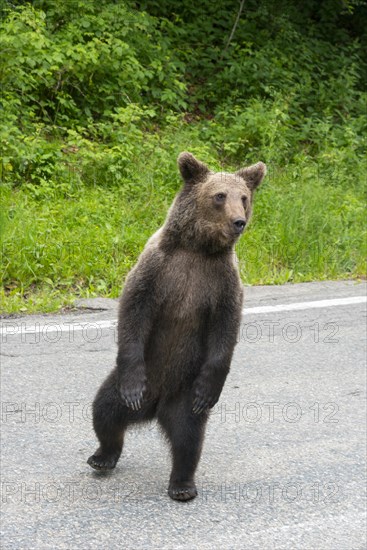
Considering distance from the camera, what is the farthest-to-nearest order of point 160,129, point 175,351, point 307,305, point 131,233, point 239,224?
point 160,129, point 131,233, point 307,305, point 175,351, point 239,224

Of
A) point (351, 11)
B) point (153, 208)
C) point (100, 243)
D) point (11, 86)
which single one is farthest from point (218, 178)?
point (351, 11)

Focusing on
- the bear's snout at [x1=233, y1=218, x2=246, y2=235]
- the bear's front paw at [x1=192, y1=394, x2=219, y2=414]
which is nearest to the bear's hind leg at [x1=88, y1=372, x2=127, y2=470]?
the bear's front paw at [x1=192, y1=394, x2=219, y2=414]

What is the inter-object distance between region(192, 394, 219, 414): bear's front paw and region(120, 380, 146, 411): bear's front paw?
0.23 metres

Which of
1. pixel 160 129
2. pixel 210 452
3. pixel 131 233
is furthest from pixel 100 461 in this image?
pixel 160 129

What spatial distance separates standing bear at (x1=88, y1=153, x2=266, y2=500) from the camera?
158 inches

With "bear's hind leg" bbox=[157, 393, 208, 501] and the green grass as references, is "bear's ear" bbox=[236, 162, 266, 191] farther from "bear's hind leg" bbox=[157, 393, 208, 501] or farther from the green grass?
the green grass

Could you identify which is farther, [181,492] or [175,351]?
[181,492]

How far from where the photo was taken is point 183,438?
416 cm

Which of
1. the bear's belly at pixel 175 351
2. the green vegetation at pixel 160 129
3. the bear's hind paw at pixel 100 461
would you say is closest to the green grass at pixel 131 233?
the green vegetation at pixel 160 129

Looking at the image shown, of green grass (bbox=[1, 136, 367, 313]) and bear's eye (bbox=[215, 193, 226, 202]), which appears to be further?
green grass (bbox=[1, 136, 367, 313])

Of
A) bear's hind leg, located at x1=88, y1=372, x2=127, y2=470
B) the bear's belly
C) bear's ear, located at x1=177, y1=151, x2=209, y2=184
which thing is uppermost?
bear's ear, located at x1=177, y1=151, x2=209, y2=184

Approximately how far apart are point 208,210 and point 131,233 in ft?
16.0

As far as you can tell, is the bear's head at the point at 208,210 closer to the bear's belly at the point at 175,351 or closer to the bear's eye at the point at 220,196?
the bear's eye at the point at 220,196

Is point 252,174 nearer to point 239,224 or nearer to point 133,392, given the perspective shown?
point 239,224
